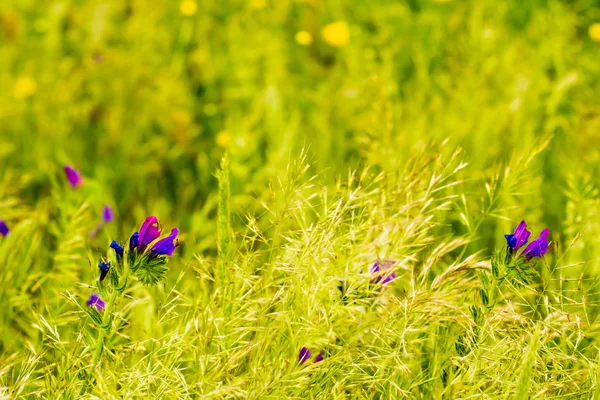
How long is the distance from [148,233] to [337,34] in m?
1.88

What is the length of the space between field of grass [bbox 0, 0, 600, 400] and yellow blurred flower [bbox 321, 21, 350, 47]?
0.03 ft

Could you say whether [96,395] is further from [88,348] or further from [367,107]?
[367,107]

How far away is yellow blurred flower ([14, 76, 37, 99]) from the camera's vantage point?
2488mm

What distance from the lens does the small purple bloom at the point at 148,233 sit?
0.97 metres

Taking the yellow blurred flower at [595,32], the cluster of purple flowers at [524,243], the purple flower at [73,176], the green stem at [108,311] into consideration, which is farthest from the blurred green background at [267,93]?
the green stem at [108,311]

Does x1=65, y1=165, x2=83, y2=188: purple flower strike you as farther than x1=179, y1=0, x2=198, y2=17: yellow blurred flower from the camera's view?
No

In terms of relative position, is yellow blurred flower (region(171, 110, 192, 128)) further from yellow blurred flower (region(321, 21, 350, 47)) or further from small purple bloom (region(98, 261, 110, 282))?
small purple bloom (region(98, 261, 110, 282))

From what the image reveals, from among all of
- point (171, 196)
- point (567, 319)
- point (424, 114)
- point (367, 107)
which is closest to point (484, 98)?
point (424, 114)

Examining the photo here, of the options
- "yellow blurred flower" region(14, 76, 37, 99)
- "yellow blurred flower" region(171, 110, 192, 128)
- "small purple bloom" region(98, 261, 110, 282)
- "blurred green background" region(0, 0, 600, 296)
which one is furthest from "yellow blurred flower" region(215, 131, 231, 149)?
"small purple bloom" region(98, 261, 110, 282)

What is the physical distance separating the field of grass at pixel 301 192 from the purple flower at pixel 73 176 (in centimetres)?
6

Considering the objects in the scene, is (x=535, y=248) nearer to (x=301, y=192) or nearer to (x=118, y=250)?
(x=301, y=192)

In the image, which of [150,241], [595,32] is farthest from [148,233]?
[595,32]

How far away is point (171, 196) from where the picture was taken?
2.34 metres

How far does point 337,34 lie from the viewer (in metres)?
2.70
